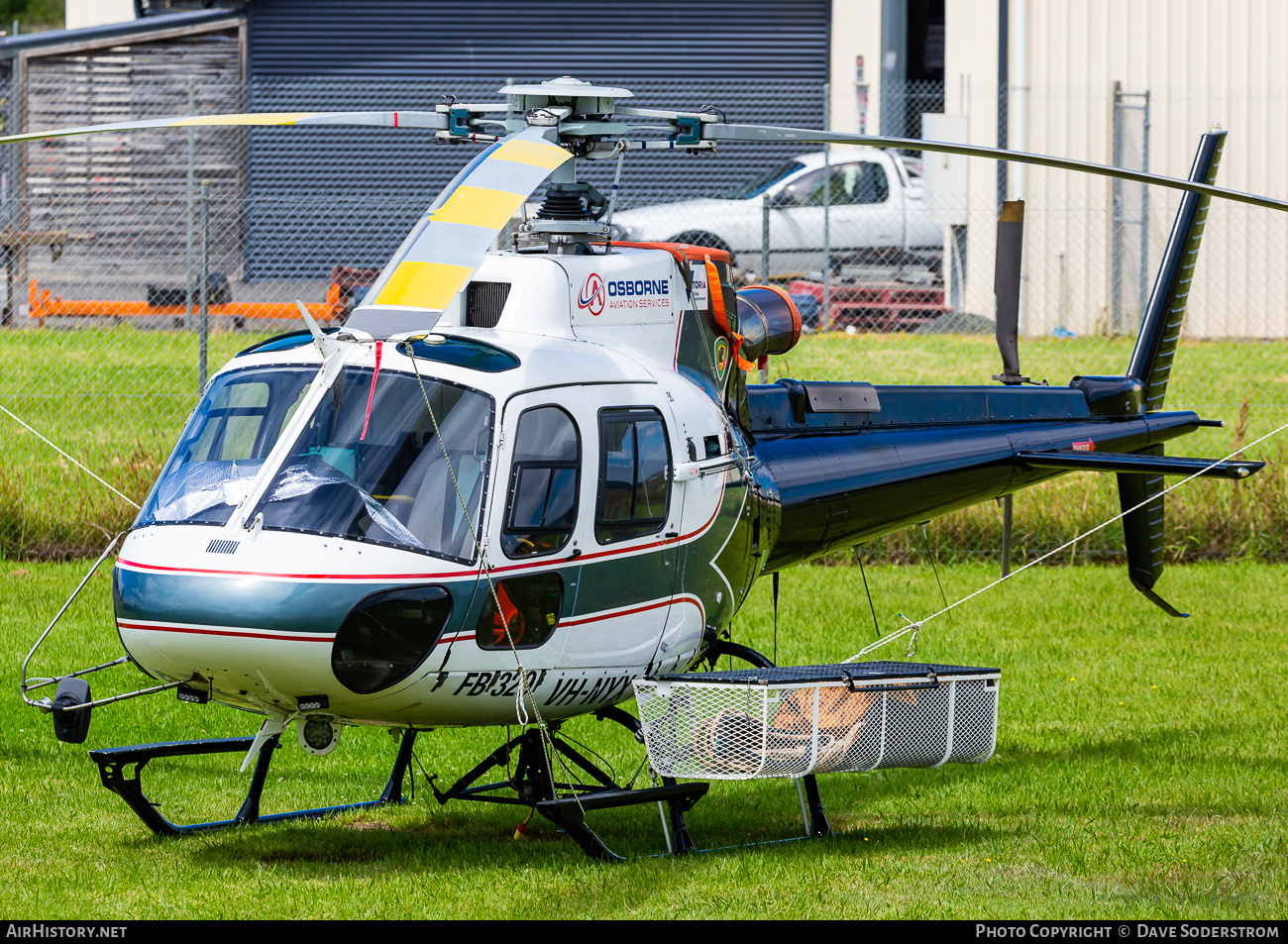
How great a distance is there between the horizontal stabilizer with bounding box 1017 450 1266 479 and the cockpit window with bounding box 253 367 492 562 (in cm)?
370

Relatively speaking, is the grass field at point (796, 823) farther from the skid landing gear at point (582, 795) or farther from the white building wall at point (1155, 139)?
the white building wall at point (1155, 139)

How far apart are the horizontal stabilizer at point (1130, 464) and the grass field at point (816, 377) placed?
4.94m

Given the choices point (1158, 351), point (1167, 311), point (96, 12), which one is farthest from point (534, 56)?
point (1158, 351)

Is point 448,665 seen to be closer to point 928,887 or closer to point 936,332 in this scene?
point 928,887

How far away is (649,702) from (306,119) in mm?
2629

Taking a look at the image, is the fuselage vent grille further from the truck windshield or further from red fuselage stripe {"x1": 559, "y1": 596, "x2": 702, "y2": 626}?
the truck windshield

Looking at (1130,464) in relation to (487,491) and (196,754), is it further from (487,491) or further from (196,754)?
(196,754)

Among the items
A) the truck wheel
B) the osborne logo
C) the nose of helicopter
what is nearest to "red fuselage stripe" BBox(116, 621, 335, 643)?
the nose of helicopter

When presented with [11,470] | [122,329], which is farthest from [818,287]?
[11,470]

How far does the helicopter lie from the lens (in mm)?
5676

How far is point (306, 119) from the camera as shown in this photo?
6.04m

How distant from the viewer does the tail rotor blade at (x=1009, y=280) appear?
8.88 m

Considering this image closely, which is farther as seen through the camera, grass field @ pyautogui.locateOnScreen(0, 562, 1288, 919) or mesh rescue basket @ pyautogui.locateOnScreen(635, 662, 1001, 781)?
mesh rescue basket @ pyautogui.locateOnScreen(635, 662, 1001, 781)

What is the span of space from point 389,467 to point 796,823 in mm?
2867
